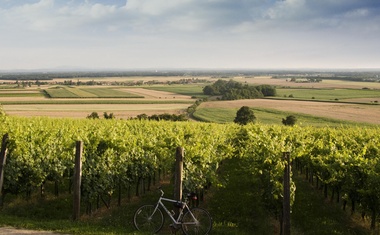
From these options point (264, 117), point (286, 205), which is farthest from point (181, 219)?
point (264, 117)

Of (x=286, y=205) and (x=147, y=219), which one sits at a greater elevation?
(x=286, y=205)

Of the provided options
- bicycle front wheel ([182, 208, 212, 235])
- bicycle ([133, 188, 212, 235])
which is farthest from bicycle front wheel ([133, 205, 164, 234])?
bicycle front wheel ([182, 208, 212, 235])

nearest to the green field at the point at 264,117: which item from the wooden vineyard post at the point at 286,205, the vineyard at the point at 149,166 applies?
the vineyard at the point at 149,166

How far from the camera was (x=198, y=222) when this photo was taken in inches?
362

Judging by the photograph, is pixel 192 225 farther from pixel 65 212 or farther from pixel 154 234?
pixel 65 212

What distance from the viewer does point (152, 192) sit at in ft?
49.7

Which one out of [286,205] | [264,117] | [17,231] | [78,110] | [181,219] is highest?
[286,205]

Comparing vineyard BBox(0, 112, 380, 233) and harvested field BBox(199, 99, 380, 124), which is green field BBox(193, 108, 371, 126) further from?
vineyard BBox(0, 112, 380, 233)

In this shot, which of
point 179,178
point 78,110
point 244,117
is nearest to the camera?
point 179,178

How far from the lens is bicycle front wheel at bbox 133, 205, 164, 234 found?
9531mm

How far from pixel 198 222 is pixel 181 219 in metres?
0.49

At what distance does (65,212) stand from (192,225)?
5.40m

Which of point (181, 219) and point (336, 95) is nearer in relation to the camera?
point (181, 219)

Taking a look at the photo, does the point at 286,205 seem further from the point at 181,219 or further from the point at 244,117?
the point at 244,117
